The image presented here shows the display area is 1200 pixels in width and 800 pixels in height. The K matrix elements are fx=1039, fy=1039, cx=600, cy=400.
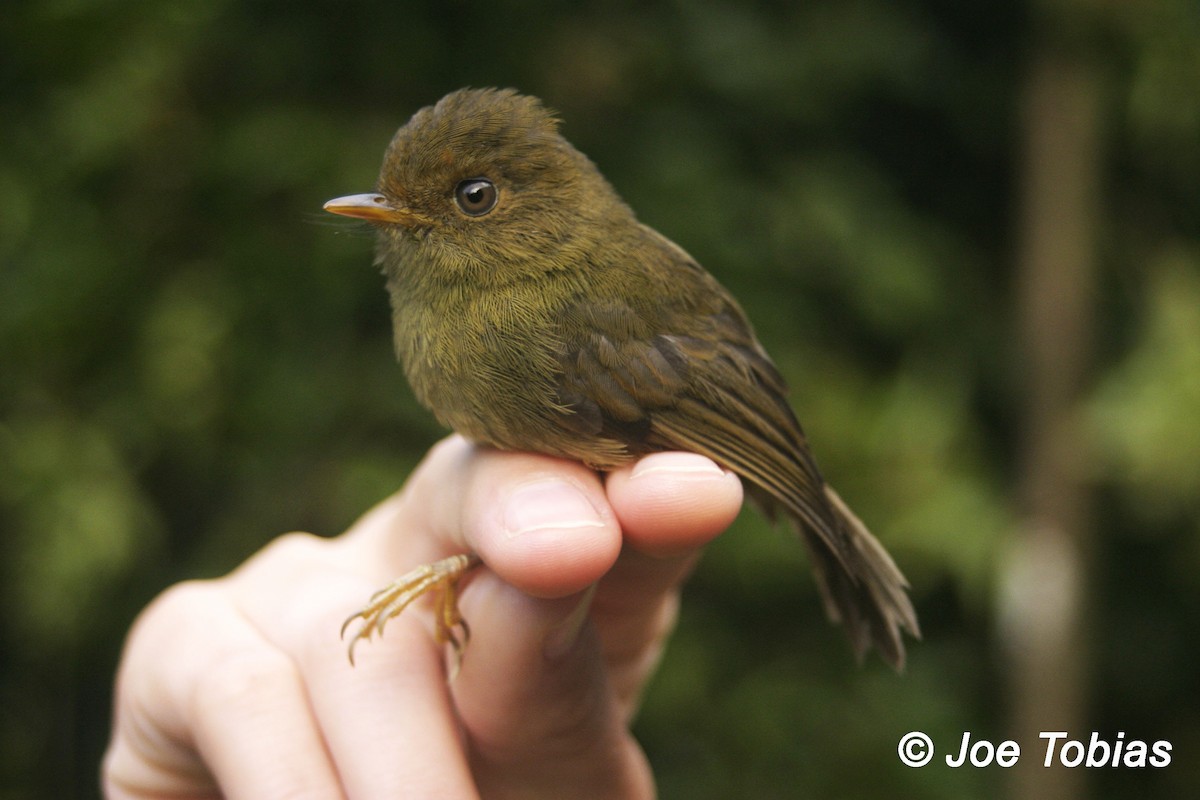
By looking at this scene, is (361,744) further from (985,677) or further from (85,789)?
(985,677)

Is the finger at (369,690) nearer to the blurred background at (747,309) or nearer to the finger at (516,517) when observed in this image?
the finger at (516,517)

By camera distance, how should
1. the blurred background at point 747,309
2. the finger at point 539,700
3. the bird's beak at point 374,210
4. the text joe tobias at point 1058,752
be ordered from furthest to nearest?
the text joe tobias at point 1058,752, the blurred background at point 747,309, the bird's beak at point 374,210, the finger at point 539,700

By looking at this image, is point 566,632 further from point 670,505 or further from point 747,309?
point 747,309

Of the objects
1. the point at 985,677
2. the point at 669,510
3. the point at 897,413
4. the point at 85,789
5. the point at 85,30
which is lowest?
the point at 85,789

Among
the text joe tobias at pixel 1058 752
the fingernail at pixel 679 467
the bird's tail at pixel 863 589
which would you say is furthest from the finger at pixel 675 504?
the text joe tobias at pixel 1058 752

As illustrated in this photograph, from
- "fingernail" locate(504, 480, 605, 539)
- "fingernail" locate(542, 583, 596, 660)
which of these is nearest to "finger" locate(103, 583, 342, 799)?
"fingernail" locate(542, 583, 596, 660)

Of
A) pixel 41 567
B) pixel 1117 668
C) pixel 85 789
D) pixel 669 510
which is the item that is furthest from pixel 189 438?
pixel 1117 668

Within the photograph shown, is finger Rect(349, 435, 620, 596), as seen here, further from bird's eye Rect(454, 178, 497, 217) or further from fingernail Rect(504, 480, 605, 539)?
bird's eye Rect(454, 178, 497, 217)
